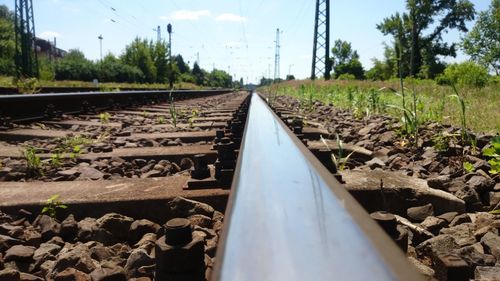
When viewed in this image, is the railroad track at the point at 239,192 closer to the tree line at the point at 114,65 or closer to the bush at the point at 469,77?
the bush at the point at 469,77

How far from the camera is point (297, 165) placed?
135 cm

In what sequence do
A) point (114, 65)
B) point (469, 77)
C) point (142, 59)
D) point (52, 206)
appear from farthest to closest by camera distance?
point (142, 59) → point (114, 65) → point (469, 77) → point (52, 206)

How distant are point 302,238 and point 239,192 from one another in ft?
1.20

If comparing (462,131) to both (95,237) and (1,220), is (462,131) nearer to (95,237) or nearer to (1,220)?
(95,237)

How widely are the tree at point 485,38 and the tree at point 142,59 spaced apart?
41424 mm

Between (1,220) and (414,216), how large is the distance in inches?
66.0

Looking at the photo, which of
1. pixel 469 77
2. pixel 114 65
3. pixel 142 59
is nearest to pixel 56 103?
pixel 469 77

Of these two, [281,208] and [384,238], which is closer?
[384,238]

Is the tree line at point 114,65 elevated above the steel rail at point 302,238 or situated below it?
above

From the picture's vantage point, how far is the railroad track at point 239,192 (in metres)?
0.65

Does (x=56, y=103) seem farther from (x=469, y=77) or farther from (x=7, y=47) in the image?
(x=7, y=47)

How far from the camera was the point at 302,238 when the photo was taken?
0.73m

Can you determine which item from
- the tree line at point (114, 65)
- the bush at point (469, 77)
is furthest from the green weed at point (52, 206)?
the tree line at point (114, 65)

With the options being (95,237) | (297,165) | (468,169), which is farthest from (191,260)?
(468,169)
